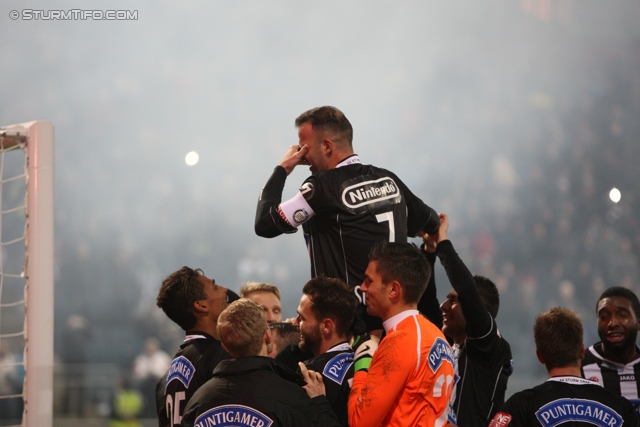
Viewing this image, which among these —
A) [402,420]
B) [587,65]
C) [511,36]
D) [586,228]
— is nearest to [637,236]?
[586,228]

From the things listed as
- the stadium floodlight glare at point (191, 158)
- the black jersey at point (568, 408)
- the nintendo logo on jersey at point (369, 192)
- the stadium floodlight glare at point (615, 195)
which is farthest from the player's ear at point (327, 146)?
the stadium floodlight glare at point (615, 195)

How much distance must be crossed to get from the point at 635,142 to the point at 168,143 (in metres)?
7.25

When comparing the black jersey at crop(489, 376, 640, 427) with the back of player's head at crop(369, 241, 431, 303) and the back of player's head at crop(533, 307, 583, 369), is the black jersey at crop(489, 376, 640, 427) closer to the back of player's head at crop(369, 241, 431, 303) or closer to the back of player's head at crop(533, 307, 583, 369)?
the back of player's head at crop(533, 307, 583, 369)

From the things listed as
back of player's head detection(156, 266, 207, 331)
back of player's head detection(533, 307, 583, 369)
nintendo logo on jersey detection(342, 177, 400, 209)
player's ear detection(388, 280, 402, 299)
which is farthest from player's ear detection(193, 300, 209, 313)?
back of player's head detection(533, 307, 583, 369)

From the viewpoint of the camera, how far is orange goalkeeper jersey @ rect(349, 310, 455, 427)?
1964mm

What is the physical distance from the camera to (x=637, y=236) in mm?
9914

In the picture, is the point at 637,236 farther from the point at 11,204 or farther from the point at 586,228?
the point at 11,204

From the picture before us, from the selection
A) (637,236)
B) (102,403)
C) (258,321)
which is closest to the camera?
(258,321)

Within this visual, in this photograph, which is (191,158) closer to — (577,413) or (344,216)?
(344,216)

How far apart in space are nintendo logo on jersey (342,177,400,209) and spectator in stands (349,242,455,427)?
0.35m

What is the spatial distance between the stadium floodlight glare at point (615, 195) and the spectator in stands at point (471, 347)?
26.6 feet

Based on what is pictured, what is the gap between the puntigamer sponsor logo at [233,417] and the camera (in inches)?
80.9

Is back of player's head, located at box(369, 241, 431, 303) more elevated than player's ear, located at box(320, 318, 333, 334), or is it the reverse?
back of player's head, located at box(369, 241, 431, 303)

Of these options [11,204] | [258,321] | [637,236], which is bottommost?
[258,321]
